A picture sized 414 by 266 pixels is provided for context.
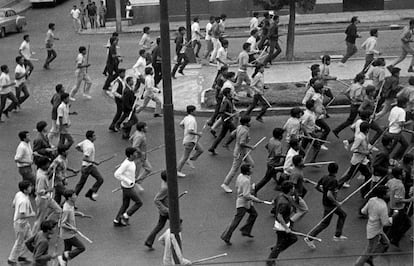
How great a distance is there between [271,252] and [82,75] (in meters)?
10.2

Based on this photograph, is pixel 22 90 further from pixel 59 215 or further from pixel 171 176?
pixel 171 176

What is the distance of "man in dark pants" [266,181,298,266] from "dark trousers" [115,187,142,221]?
266 cm

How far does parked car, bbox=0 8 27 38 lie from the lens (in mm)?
31864

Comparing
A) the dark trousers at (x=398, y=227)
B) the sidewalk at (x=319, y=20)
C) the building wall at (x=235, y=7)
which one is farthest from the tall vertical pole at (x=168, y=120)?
the building wall at (x=235, y=7)

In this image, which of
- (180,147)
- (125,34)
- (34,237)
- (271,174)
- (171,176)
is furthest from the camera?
(125,34)

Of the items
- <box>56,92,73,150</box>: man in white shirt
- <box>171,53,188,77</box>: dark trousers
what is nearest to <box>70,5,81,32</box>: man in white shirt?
<box>171,53,188,77</box>: dark trousers

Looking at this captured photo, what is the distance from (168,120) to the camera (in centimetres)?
969

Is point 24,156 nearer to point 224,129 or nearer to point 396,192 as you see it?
point 224,129

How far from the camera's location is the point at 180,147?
17.2m

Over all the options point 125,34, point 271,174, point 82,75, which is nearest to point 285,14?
point 125,34

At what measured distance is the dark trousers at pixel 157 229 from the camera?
1197cm

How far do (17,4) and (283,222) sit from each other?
32.1 m

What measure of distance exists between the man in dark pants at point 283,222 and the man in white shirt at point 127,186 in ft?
8.82

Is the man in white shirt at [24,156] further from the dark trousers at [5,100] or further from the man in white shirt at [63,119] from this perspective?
the dark trousers at [5,100]
